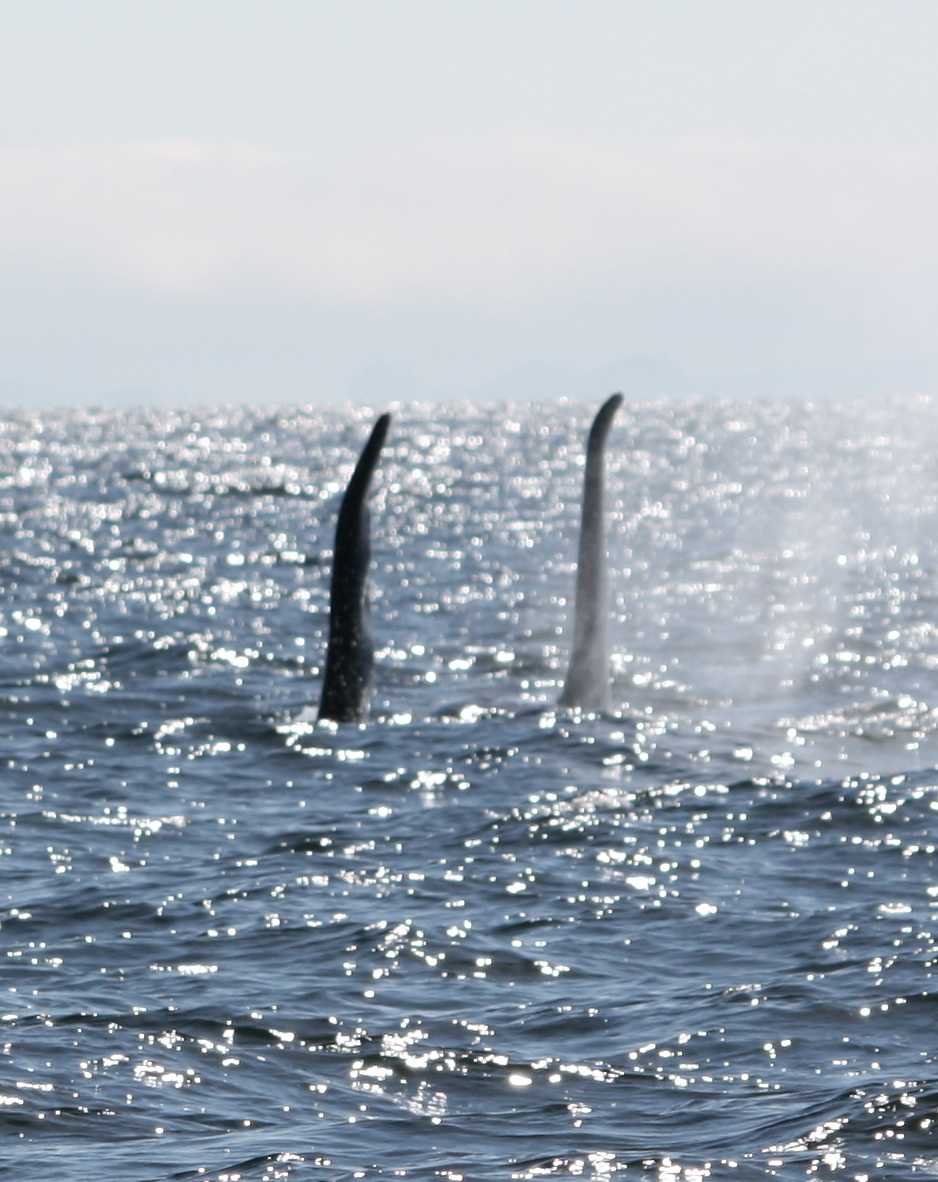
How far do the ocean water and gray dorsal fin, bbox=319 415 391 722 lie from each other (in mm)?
520

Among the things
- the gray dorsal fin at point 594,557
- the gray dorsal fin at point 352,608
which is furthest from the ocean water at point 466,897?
the gray dorsal fin at point 594,557

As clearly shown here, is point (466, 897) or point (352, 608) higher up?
point (352, 608)

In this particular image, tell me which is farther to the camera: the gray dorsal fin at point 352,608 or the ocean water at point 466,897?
the gray dorsal fin at point 352,608

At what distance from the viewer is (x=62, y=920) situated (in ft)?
36.6

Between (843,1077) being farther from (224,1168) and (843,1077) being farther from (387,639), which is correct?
(387,639)

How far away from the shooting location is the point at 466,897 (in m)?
11.8

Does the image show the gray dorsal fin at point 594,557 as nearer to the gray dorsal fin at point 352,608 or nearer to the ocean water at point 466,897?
the ocean water at point 466,897

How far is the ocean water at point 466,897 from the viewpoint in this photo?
7703mm

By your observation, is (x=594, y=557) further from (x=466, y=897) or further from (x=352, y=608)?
(x=466, y=897)

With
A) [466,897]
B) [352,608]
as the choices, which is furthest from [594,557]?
[466,897]

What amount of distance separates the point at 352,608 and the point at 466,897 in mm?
7330

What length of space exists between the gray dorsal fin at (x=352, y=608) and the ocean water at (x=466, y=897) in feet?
1.71

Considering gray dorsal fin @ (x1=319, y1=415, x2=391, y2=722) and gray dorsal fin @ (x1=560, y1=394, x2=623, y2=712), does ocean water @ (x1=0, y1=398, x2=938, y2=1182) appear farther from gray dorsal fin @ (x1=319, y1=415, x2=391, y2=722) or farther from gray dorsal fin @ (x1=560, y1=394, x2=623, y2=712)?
gray dorsal fin @ (x1=560, y1=394, x2=623, y2=712)

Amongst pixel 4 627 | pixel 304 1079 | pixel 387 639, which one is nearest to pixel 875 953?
pixel 304 1079
